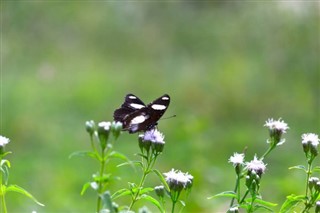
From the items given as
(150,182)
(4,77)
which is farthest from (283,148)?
(4,77)

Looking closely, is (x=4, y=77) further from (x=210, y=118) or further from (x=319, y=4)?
(x=319, y=4)

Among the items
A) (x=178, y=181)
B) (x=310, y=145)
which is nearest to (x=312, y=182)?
(x=310, y=145)

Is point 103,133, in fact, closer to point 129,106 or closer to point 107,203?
point 107,203

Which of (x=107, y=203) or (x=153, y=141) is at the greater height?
(x=153, y=141)

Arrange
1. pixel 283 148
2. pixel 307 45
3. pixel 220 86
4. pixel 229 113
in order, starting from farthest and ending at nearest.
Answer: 1. pixel 220 86
2. pixel 229 113
3. pixel 307 45
4. pixel 283 148

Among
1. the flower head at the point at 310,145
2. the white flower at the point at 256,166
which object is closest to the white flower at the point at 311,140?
the flower head at the point at 310,145

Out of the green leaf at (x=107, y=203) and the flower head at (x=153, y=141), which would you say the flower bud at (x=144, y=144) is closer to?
the flower head at (x=153, y=141)
